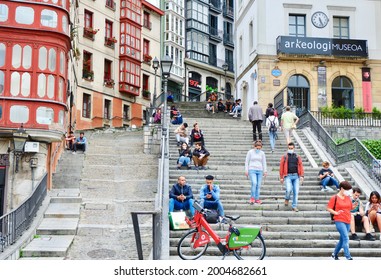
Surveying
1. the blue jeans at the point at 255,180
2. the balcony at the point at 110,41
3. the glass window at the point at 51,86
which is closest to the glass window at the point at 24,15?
the glass window at the point at 51,86

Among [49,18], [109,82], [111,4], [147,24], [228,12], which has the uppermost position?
[228,12]

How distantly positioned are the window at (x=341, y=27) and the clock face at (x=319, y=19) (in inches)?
25.6

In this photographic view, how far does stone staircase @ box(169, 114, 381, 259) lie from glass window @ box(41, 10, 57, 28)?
5817 millimetres

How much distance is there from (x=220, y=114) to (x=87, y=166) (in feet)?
50.0

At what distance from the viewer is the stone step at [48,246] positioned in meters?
12.0

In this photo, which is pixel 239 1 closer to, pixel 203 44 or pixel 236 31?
pixel 236 31

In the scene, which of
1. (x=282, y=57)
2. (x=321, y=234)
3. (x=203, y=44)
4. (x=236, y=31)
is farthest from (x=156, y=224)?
(x=203, y=44)

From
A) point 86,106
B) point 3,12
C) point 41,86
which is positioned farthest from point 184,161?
point 86,106

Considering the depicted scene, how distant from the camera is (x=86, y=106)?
122ft

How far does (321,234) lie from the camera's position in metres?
12.5

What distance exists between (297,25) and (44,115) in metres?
17.8

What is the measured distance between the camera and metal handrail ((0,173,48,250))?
1195 cm

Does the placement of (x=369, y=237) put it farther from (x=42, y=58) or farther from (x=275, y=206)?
(x=42, y=58)

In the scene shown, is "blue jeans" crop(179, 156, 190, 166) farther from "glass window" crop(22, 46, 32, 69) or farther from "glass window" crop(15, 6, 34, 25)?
"glass window" crop(15, 6, 34, 25)
